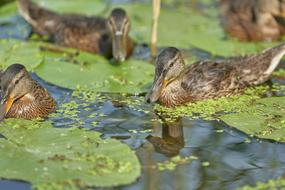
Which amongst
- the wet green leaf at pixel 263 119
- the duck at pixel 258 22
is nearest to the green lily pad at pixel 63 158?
the wet green leaf at pixel 263 119

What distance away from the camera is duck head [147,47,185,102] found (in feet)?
28.5

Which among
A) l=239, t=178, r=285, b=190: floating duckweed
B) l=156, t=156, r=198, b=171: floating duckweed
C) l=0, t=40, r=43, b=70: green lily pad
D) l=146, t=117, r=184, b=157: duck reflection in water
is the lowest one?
l=239, t=178, r=285, b=190: floating duckweed

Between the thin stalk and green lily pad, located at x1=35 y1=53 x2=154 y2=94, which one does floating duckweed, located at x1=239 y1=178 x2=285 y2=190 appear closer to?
green lily pad, located at x1=35 y1=53 x2=154 y2=94

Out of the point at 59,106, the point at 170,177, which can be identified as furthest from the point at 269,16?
the point at 170,177

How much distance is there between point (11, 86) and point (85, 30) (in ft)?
11.5

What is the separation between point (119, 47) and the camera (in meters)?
10.5

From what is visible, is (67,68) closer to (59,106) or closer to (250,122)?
(59,106)

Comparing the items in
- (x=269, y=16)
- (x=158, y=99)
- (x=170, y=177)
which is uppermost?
(x=269, y=16)

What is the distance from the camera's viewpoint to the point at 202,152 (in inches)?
298

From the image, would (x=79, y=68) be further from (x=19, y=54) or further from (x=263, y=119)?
(x=263, y=119)

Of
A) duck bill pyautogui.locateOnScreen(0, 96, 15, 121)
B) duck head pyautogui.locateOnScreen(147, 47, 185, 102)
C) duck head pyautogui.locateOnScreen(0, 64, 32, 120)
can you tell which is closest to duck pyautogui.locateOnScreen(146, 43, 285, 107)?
duck head pyautogui.locateOnScreen(147, 47, 185, 102)

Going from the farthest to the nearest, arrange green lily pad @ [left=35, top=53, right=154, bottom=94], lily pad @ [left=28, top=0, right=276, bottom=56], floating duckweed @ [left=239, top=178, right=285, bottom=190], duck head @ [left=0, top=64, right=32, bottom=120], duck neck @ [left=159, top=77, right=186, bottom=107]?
lily pad @ [left=28, top=0, right=276, bottom=56] < green lily pad @ [left=35, top=53, right=154, bottom=94] < duck neck @ [left=159, top=77, right=186, bottom=107] < duck head @ [left=0, top=64, right=32, bottom=120] < floating duckweed @ [left=239, top=178, right=285, bottom=190]

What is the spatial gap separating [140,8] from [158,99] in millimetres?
4758

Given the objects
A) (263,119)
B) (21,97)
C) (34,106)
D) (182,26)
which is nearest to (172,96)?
(263,119)
